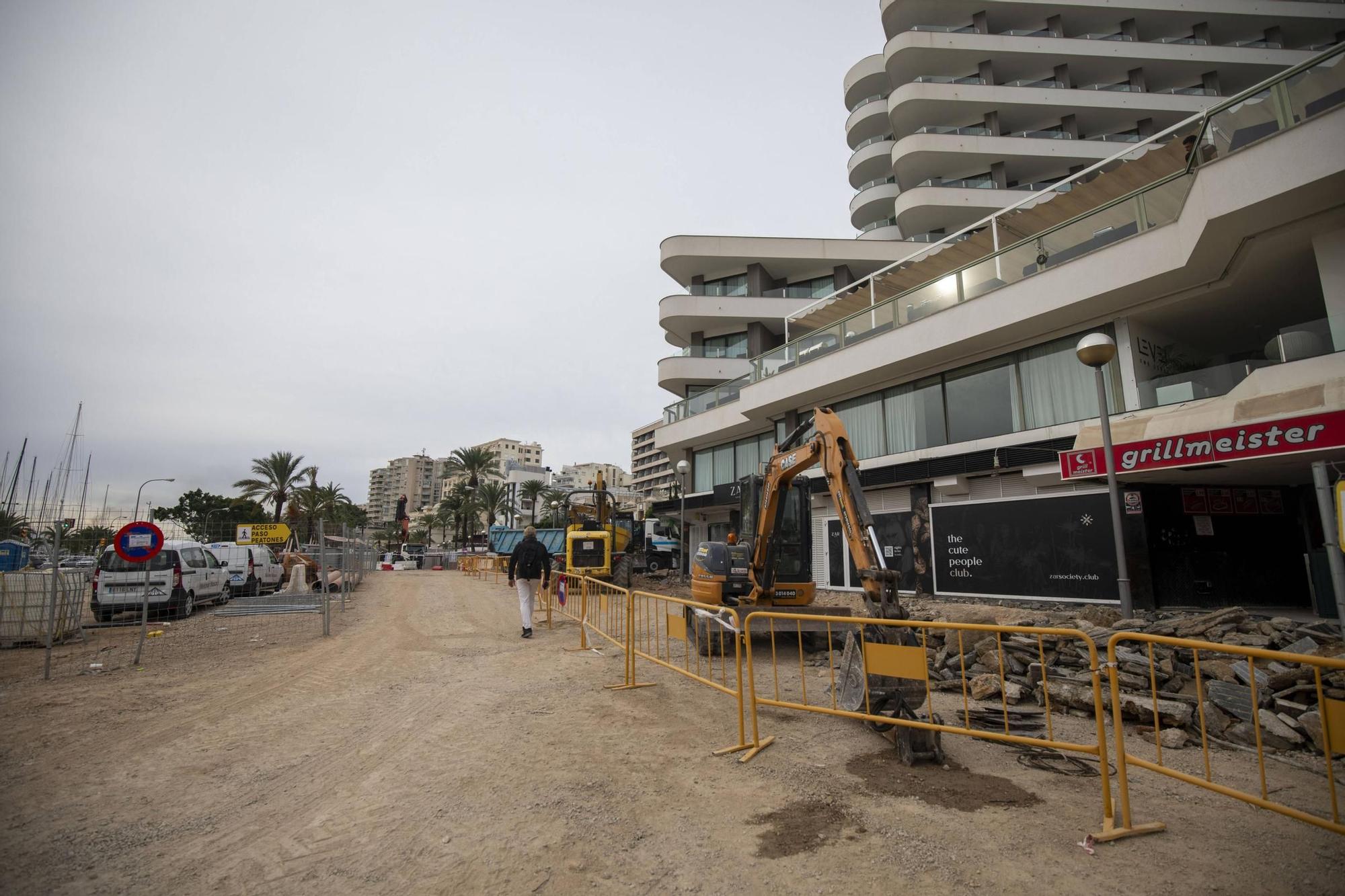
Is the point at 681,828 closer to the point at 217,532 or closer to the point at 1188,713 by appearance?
the point at 1188,713

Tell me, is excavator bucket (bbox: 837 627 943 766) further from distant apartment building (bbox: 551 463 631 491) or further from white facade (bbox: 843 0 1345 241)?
distant apartment building (bbox: 551 463 631 491)

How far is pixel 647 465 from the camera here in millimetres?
100375

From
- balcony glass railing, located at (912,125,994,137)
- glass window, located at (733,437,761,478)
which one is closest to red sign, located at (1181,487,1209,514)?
glass window, located at (733,437,761,478)

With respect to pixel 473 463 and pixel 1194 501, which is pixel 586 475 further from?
pixel 1194 501

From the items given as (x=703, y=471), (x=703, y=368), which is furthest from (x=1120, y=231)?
(x=703, y=368)

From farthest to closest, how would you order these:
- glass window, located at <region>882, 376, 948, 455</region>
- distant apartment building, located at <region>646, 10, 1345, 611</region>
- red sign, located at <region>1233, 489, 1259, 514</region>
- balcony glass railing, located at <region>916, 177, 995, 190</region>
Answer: balcony glass railing, located at <region>916, 177, 995, 190</region>, glass window, located at <region>882, 376, 948, 455</region>, red sign, located at <region>1233, 489, 1259, 514</region>, distant apartment building, located at <region>646, 10, 1345, 611</region>

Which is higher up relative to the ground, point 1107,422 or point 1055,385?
point 1055,385

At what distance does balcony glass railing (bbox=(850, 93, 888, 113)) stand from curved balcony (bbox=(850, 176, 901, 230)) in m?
4.62

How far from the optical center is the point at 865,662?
4.56m

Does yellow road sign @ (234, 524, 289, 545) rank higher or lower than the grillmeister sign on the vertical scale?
lower

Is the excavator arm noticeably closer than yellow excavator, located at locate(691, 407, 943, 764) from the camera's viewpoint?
No

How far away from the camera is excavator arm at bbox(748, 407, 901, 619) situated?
5344 mm

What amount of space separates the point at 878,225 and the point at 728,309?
43.1 ft

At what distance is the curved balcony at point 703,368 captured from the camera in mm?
32406
